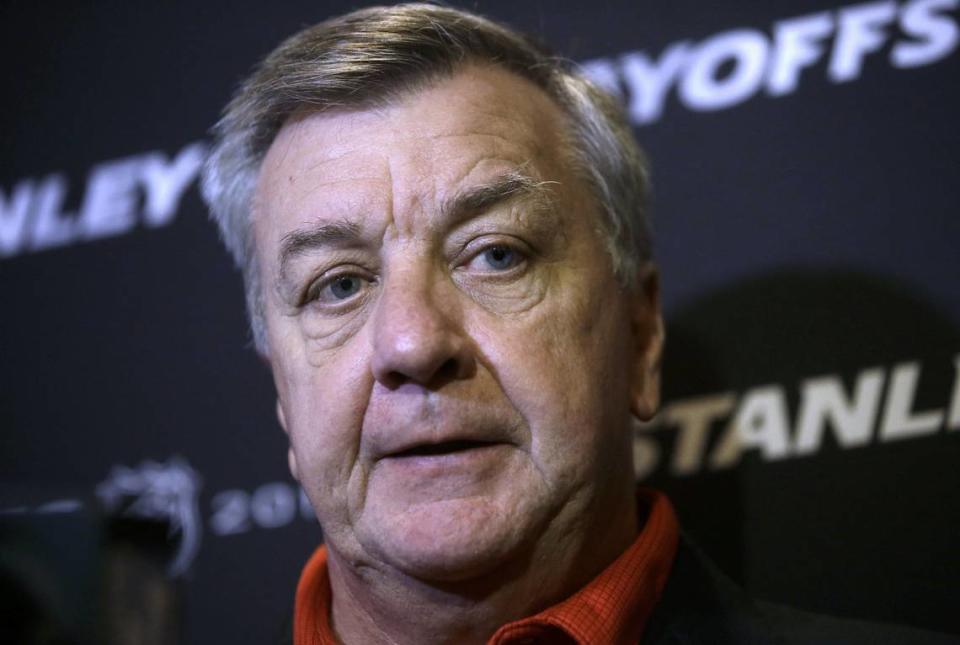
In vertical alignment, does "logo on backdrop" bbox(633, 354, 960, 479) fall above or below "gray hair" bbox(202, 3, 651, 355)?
below

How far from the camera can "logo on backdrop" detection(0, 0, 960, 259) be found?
205cm

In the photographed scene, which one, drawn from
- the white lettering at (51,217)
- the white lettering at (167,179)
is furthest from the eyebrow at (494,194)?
the white lettering at (51,217)

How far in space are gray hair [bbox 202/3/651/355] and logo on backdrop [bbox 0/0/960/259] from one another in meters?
0.29

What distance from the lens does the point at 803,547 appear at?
6.82ft

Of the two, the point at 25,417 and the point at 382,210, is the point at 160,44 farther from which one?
the point at 382,210

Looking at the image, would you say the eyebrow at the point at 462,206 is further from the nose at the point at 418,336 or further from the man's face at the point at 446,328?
the nose at the point at 418,336

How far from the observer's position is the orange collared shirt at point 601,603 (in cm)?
152

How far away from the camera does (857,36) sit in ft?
6.82

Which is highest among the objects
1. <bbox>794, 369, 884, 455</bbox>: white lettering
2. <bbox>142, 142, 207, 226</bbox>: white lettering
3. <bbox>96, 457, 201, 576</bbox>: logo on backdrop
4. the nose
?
the nose

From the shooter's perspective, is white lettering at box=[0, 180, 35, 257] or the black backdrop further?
white lettering at box=[0, 180, 35, 257]

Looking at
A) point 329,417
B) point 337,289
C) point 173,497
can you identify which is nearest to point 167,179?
point 173,497

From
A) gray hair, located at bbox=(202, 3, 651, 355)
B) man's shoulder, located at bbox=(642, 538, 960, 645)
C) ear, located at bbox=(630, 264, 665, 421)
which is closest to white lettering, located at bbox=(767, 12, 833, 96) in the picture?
gray hair, located at bbox=(202, 3, 651, 355)

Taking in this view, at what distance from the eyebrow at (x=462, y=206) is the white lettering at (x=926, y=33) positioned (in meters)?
0.89

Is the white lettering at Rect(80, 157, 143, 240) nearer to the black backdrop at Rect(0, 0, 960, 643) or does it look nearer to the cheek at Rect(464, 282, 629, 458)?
the black backdrop at Rect(0, 0, 960, 643)
